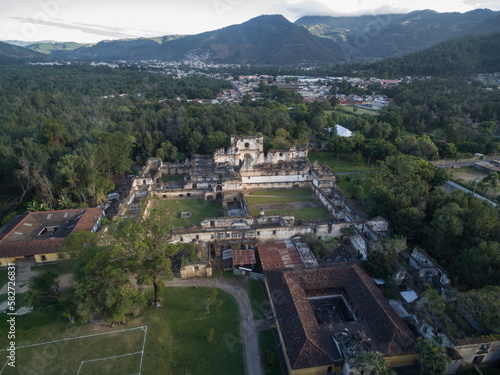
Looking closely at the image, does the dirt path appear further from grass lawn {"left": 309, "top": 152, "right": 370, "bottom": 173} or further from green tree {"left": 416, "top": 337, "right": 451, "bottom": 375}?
grass lawn {"left": 309, "top": 152, "right": 370, "bottom": 173}

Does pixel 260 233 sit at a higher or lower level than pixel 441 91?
lower

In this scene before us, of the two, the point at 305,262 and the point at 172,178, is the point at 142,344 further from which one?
the point at 172,178

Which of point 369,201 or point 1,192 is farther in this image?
point 1,192

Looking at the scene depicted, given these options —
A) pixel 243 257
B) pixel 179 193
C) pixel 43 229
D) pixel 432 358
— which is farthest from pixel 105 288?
pixel 179 193

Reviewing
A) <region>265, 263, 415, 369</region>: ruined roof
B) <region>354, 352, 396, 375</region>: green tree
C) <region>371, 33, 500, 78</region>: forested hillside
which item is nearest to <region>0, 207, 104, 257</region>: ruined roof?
<region>265, 263, 415, 369</region>: ruined roof

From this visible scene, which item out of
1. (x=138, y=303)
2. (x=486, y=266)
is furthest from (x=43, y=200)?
(x=486, y=266)

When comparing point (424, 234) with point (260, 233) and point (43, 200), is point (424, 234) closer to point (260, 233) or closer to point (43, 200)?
point (260, 233)
